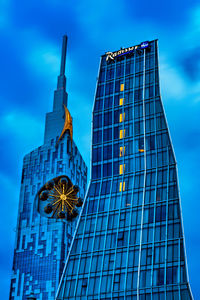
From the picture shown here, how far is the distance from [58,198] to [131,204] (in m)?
64.8

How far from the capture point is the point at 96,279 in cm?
12319

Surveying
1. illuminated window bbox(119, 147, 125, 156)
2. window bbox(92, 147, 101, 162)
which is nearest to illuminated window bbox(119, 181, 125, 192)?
illuminated window bbox(119, 147, 125, 156)

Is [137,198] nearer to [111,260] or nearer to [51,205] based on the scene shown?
[111,260]

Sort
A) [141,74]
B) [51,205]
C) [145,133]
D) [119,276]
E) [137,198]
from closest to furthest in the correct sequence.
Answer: [119,276], [137,198], [145,133], [141,74], [51,205]

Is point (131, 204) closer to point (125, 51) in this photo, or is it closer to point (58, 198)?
point (125, 51)

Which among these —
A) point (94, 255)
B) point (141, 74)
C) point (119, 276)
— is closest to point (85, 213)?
point (94, 255)

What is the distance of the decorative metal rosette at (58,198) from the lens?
187m

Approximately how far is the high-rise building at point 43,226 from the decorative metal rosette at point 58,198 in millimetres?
537

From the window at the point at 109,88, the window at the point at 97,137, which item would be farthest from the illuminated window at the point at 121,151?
the window at the point at 109,88

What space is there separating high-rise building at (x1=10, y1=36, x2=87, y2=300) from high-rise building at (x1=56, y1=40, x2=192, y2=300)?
155 ft

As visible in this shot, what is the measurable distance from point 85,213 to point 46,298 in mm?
50118

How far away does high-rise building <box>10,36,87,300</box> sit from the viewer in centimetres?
17400

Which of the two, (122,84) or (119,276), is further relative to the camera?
(122,84)

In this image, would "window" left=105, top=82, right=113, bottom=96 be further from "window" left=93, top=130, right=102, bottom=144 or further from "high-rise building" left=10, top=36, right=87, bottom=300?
"high-rise building" left=10, top=36, right=87, bottom=300
